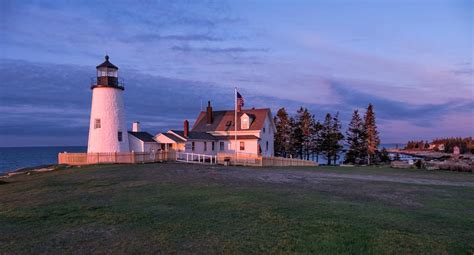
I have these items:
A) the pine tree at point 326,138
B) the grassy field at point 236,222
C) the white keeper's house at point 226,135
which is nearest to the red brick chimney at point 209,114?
the white keeper's house at point 226,135

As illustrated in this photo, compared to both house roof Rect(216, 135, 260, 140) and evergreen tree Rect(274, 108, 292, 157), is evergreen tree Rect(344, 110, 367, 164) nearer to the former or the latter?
evergreen tree Rect(274, 108, 292, 157)

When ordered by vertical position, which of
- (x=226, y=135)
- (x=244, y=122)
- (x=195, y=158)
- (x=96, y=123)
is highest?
(x=244, y=122)

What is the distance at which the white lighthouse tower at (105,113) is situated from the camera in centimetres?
3341

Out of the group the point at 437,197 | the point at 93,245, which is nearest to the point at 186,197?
the point at 93,245

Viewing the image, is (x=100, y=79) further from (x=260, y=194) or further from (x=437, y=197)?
(x=437, y=197)

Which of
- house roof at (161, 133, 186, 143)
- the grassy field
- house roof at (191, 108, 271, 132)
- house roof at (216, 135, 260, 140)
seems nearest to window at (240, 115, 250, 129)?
house roof at (191, 108, 271, 132)

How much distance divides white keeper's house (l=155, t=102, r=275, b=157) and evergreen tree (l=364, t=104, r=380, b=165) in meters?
17.3

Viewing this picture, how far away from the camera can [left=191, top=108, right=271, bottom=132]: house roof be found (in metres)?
44.6

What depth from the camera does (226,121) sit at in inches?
1820

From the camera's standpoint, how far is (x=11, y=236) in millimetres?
8141

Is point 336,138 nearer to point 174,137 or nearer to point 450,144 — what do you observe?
point 174,137

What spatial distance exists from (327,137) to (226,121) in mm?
18894

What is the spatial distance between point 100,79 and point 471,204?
29.9 metres

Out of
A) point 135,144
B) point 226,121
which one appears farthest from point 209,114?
point 135,144
